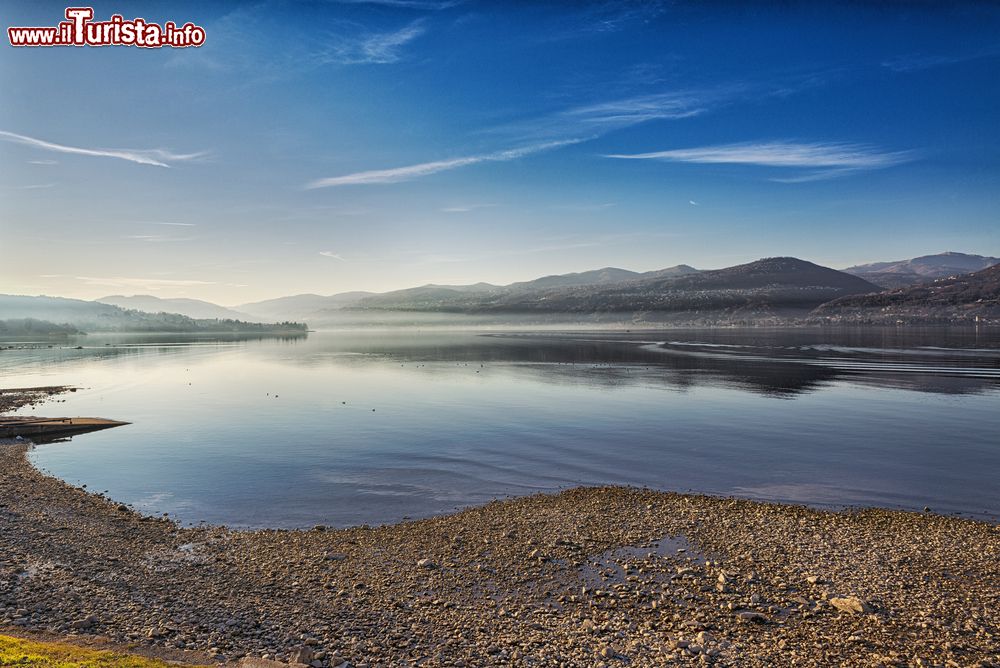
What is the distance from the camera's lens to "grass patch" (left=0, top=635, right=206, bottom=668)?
8.06 meters

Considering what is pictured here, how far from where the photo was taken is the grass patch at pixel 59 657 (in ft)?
26.5

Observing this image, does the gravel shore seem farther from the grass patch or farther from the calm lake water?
the calm lake water

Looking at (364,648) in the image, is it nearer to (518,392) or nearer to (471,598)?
(471,598)

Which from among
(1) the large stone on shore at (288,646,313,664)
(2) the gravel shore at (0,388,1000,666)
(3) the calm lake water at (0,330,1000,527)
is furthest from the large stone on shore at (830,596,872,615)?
(1) the large stone on shore at (288,646,313,664)

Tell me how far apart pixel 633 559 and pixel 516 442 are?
15688 mm

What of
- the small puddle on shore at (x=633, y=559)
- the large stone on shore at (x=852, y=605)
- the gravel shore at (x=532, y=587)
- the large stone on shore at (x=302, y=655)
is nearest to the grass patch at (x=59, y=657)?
the gravel shore at (x=532, y=587)

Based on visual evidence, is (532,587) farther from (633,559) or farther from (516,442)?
(516,442)

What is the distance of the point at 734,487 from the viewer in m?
20.7

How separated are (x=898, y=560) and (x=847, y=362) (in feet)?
236

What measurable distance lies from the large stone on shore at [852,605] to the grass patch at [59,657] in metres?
12.4

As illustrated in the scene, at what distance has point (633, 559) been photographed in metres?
13.6

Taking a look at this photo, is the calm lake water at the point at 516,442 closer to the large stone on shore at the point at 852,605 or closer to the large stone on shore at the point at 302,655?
the large stone on shore at the point at 302,655

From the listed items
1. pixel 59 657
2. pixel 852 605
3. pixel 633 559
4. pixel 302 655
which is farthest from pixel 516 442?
pixel 59 657

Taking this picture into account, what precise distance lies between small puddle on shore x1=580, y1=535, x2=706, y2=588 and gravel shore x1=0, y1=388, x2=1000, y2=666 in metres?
0.07
